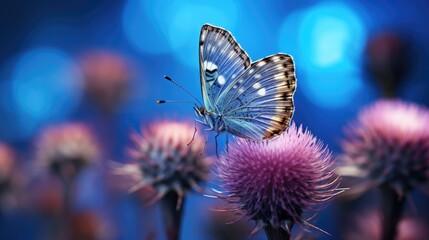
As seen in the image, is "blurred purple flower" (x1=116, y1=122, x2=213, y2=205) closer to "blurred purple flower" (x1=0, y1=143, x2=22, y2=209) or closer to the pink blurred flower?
the pink blurred flower

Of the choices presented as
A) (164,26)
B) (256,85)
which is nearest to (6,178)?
(256,85)

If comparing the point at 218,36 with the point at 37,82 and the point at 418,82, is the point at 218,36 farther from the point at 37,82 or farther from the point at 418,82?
the point at 37,82

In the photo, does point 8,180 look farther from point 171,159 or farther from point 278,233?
point 278,233

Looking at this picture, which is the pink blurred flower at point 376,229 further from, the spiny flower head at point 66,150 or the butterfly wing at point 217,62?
the spiny flower head at point 66,150

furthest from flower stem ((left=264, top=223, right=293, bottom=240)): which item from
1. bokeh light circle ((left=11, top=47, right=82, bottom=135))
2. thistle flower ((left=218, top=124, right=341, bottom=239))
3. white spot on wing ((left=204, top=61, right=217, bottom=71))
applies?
bokeh light circle ((left=11, top=47, right=82, bottom=135))

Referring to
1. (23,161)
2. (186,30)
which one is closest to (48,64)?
(186,30)

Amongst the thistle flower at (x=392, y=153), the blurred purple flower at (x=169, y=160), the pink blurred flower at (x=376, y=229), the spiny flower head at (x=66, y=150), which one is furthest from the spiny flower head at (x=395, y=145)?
the spiny flower head at (x=66, y=150)
